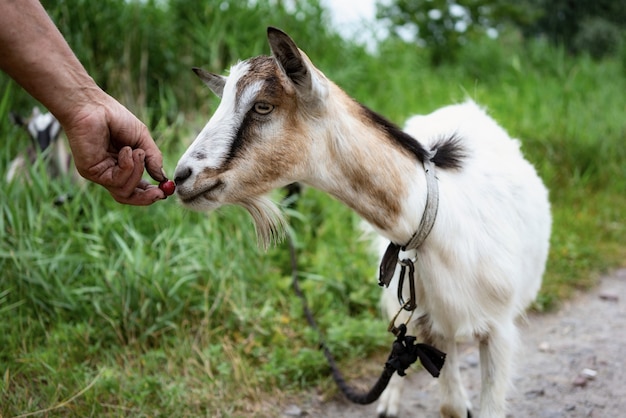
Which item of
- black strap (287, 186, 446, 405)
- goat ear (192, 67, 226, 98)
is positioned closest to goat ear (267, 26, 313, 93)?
goat ear (192, 67, 226, 98)

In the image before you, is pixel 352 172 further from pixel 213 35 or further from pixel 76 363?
pixel 213 35

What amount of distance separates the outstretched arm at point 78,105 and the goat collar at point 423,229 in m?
0.78

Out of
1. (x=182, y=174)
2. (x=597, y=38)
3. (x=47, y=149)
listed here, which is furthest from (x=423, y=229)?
(x=597, y=38)

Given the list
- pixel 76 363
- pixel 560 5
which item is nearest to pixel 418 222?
pixel 76 363

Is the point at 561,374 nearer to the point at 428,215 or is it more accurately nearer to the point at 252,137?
the point at 428,215

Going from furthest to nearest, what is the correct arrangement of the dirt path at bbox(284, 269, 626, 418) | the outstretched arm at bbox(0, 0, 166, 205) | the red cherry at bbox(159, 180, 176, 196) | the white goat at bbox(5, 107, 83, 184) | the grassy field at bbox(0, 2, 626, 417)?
the white goat at bbox(5, 107, 83, 184)
the dirt path at bbox(284, 269, 626, 418)
the grassy field at bbox(0, 2, 626, 417)
the red cherry at bbox(159, 180, 176, 196)
the outstretched arm at bbox(0, 0, 166, 205)

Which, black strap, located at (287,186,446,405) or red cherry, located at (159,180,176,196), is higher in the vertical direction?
red cherry, located at (159,180,176,196)

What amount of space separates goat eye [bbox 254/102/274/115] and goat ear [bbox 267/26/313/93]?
0.38 ft

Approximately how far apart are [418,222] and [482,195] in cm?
35

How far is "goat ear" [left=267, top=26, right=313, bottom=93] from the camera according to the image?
193 centimetres

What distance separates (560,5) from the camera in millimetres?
7887

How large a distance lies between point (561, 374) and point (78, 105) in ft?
8.33

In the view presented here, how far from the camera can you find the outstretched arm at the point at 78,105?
1904mm

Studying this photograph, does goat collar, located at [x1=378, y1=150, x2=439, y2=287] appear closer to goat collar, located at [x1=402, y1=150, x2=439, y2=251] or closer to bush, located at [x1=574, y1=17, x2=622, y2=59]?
goat collar, located at [x1=402, y1=150, x2=439, y2=251]
